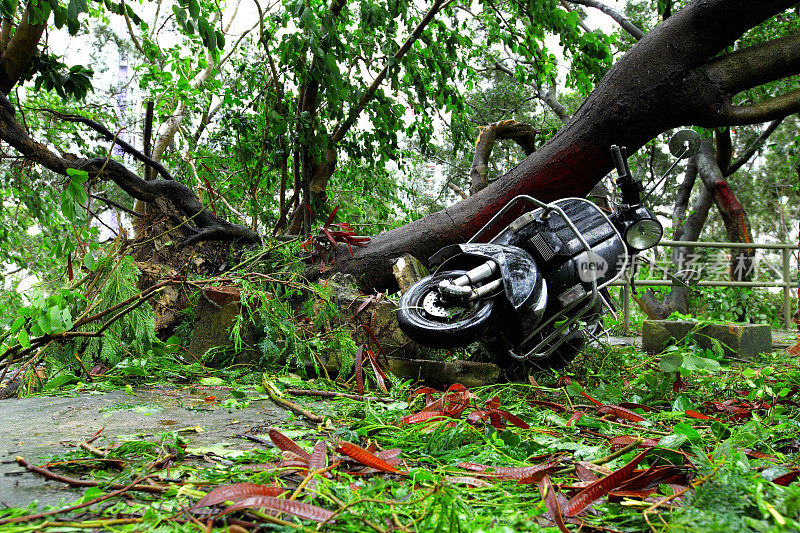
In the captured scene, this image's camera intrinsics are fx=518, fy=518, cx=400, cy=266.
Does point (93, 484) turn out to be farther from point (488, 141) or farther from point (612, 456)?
point (488, 141)

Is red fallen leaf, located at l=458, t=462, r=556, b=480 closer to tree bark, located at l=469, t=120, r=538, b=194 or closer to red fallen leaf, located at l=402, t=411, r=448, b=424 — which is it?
red fallen leaf, located at l=402, t=411, r=448, b=424

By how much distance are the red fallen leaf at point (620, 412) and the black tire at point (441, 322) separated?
2.49 ft

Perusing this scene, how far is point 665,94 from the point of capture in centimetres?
395

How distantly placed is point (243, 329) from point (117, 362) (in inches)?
32.7

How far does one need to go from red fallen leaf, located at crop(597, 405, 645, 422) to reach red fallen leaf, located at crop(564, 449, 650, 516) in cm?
93

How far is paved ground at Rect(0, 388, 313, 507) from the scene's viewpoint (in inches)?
53.5

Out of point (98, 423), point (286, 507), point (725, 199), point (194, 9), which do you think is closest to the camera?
point (286, 507)

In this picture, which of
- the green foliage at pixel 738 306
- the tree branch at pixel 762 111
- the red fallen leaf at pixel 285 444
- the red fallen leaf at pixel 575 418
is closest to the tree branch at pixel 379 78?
the tree branch at pixel 762 111

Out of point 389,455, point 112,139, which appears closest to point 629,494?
point 389,455

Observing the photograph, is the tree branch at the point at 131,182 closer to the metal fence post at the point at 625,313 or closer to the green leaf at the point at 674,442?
→ the green leaf at the point at 674,442

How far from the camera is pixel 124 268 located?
11.2ft

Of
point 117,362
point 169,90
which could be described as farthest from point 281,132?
point 169,90

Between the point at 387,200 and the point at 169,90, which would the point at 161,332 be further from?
the point at 169,90

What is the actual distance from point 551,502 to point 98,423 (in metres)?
1.75
